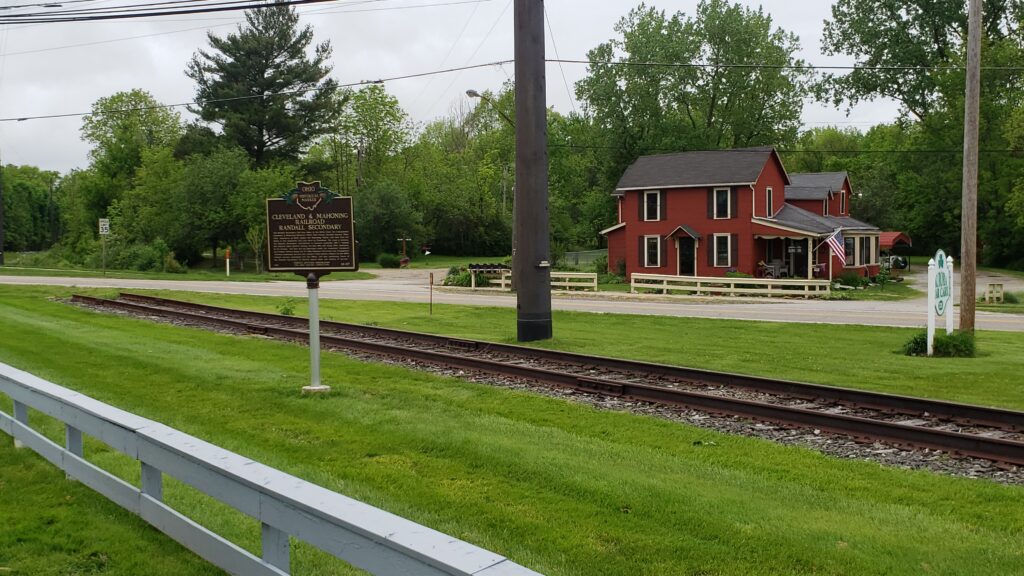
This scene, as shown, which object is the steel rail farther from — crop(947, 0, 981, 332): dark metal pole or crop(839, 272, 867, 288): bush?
crop(839, 272, 867, 288): bush

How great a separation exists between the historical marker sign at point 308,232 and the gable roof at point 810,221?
110 feet

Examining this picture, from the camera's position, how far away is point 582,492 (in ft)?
21.5

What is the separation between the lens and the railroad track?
8.79m

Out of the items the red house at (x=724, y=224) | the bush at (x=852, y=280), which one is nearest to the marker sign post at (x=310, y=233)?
the red house at (x=724, y=224)

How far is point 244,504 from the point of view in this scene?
13.4 feet

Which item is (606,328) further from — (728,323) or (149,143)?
(149,143)

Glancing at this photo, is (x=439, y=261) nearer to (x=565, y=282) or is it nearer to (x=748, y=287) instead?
(x=565, y=282)

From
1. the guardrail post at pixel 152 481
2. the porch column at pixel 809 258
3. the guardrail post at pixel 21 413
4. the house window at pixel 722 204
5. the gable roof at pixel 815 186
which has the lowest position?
the guardrail post at pixel 152 481

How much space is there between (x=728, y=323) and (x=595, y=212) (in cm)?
4162

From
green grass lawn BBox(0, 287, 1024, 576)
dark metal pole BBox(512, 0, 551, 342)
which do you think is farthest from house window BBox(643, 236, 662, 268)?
green grass lawn BBox(0, 287, 1024, 576)

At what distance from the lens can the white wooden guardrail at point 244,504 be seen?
3.03m

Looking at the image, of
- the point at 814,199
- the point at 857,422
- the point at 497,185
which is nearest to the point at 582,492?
the point at 857,422

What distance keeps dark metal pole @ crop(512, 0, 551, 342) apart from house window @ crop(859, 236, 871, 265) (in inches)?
1324

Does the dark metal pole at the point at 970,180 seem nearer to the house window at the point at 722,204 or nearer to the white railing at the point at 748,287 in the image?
the white railing at the point at 748,287
